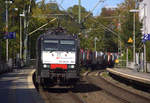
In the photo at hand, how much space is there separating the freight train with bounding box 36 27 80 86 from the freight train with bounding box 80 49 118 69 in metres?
24.7

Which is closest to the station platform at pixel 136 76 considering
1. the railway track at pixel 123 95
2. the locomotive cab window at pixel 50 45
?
the railway track at pixel 123 95

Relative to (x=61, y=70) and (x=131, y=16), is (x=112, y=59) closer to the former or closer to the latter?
(x=131, y=16)

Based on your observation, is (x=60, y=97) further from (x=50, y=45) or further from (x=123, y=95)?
(x=123, y=95)

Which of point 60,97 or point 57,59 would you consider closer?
point 60,97

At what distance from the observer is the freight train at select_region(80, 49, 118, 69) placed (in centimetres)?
4954

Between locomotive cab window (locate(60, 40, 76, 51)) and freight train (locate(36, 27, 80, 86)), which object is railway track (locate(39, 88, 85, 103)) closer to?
freight train (locate(36, 27, 80, 86))

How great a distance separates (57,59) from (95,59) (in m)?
36.0

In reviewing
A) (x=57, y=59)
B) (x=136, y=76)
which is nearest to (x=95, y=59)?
(x=136, y=76)

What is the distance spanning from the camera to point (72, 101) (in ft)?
54.6

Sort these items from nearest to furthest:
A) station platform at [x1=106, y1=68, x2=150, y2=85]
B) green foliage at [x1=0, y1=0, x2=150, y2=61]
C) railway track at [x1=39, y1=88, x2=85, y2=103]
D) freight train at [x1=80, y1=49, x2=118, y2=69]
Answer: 1. railway track at [x1=39, y1=88, x2=85, y2=103]
2. station platform at [x1=106, y1=68, x2=150, y2=85]
3. green foliage at [x1=0, y1=0, x2=150, y2=61]
4. freight train at [x1=80, y1=49, x2=118, y2=69]

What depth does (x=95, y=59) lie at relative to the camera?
2175 inches

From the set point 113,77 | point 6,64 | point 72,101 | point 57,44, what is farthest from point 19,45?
point 72,101

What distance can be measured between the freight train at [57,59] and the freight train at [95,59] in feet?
81.0

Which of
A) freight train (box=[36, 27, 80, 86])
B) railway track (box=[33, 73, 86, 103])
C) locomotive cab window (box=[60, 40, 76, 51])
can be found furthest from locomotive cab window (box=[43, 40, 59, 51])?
railway track (box=[33, 73, 86, 103])
